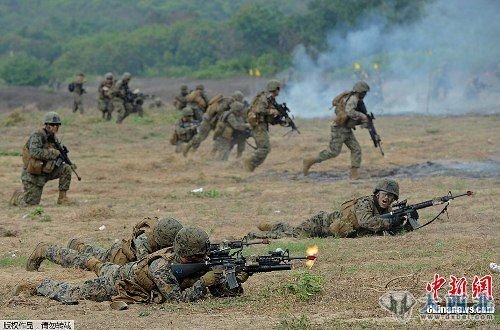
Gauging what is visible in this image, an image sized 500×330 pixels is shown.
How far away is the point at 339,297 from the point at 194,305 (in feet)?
3.81

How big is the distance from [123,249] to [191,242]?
62.0 inches

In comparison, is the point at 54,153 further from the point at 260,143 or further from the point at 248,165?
the point at 248,165

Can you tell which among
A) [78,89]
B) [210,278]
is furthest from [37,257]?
[78,89]

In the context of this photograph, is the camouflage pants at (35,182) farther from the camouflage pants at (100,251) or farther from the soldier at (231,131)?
the soldier at (231,131)

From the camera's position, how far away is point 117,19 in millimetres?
73312

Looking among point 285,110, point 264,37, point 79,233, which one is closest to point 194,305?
point 79,233

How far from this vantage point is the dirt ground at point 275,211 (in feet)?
28.3

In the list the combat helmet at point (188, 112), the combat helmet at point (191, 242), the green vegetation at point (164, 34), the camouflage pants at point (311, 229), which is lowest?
the camouflage pants at point (311, 229)

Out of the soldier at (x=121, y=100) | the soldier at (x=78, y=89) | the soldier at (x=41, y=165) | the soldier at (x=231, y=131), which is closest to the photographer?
the soldier at (x=41, y=165)

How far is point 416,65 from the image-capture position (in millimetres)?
43500

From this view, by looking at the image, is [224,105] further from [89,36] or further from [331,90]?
[89,36]

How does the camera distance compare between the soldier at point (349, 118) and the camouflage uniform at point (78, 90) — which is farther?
the camouflage uniform at point (78, 90)

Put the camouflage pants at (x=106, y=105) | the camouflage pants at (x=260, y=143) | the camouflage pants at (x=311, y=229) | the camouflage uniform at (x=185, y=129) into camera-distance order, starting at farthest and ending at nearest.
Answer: the camouflage pants at (x=106, y=105) < the camouflage uniform at (x=185, y=129) < the camouflage pants at (x=260, y=143) < the camouflage pants at (x=311, y=229)

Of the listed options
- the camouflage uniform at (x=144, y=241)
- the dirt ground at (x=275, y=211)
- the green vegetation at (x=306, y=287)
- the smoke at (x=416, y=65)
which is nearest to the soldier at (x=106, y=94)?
the dirt ground at (x=275, y=211)
